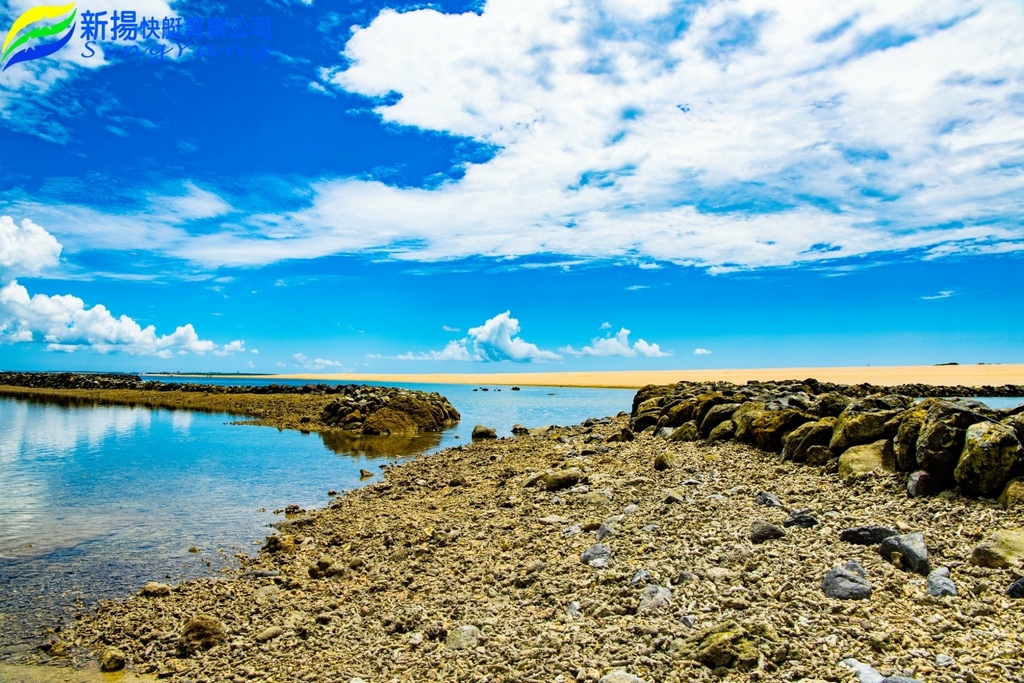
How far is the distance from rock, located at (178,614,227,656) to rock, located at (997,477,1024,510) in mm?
9896

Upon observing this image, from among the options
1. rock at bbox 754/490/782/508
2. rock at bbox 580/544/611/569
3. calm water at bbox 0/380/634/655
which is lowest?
calm water at bbox 0/380/634/655

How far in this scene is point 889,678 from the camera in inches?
183

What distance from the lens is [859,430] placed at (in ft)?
35.5

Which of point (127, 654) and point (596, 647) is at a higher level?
point (596, 647)

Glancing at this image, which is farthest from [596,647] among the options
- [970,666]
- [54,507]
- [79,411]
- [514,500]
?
[79,411]

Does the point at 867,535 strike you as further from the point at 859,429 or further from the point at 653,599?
the point at 859,429

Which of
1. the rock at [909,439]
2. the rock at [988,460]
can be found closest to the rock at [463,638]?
the rock at [988,460]

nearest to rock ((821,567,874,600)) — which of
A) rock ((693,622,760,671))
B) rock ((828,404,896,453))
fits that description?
rock ((693,622,760,671))

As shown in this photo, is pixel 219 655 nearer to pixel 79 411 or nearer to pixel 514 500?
pixel 514 500

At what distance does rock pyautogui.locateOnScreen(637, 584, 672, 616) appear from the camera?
620 cm

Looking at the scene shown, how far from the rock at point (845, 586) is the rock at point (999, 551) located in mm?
1404

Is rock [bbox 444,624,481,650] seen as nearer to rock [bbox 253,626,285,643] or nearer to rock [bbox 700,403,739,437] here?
rock [bbox 253,626,285,643]

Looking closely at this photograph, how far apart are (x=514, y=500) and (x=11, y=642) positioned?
7837 mm

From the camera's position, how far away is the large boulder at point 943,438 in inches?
336
